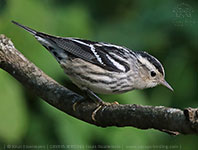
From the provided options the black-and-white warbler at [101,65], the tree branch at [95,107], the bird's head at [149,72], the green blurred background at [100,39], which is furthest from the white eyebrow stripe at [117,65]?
the tree branch at [95,107]

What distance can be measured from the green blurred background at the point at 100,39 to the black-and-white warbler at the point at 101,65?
0.95 feet

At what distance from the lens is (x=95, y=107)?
13.6 feet

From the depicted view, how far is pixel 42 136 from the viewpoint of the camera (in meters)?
5.14

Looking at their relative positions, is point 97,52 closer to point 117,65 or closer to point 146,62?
point 117,65

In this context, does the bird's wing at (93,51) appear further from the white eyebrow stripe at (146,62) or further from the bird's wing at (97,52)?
the white eyebrow stripe at (146,62)

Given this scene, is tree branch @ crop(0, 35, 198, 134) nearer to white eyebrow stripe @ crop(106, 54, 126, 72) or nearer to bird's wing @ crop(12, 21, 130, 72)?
bird's wing @ crop(12, 21, 130, 72)

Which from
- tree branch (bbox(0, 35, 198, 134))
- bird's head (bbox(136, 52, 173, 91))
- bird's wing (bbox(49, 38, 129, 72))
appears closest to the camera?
tree branch (bbox(0, 35, 198, 134))

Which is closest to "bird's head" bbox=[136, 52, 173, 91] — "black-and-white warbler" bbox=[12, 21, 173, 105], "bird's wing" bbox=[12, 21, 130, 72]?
→ "black-and-white warbler" bbox=[12, 21, 173, 105]

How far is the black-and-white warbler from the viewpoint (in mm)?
4707

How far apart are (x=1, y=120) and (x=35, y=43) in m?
0.99

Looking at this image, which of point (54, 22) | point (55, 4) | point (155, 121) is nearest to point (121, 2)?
point (55, 4)

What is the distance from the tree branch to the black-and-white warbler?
0.93ft

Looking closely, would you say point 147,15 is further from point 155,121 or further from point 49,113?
point 155,121

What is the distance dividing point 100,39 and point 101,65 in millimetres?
1437
